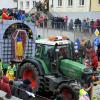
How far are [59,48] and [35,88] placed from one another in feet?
6.18

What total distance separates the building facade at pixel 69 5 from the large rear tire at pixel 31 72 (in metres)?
26.8

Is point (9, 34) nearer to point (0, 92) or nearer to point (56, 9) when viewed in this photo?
point (0, 92)

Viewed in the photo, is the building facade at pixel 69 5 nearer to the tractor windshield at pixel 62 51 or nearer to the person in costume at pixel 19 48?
the person in costume at pixel 19 48

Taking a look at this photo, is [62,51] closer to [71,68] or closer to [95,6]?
[71,68]

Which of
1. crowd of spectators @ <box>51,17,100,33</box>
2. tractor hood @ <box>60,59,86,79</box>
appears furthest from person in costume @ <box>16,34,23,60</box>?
crowd of spectators @ <box>51,17,100,33</box>

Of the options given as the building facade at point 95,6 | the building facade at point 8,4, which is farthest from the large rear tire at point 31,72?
the building facade at point 8,4

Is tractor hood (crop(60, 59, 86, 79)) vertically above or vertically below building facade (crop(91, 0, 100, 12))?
below

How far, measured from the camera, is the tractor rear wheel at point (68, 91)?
52.7 ft

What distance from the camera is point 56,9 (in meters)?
50.8

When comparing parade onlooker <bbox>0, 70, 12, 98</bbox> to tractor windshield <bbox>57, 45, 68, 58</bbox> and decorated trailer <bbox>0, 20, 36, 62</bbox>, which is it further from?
decorated trailer <bbox>0, 20, 36, 62</bbox>

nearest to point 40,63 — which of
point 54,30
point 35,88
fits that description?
point 35,88

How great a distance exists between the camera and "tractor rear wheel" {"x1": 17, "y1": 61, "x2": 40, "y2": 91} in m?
17.9

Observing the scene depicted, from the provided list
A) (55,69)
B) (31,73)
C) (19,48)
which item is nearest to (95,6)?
(19,48)

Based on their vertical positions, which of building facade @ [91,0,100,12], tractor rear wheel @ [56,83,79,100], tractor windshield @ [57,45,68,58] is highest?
building facade @ [91,0,100,12]
